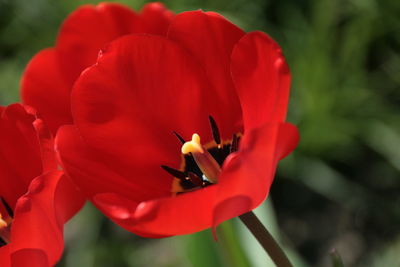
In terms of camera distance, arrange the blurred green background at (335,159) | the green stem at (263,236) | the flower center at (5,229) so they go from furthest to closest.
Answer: the blurred green background at (335,159) → the flower center at (5,229) → the green stem at (263,236)

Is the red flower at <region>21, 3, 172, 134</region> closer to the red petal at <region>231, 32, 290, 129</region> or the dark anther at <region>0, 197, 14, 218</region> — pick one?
the dark anther at <region>0, 197, 14, 218</region>

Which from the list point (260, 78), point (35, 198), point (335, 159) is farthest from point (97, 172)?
point (335, 159)

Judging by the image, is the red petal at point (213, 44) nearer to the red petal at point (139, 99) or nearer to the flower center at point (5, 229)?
the red petal at point (139, 99)

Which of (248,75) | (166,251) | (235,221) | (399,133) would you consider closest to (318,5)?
(399,133)

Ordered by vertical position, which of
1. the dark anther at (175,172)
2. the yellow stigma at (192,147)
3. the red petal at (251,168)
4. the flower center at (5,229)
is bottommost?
the flower center at (5,229)

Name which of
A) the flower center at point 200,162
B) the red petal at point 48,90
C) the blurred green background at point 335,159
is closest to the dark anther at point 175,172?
the flower center at point 200,162

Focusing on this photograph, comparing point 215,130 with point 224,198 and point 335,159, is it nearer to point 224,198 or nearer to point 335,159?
point 224,198

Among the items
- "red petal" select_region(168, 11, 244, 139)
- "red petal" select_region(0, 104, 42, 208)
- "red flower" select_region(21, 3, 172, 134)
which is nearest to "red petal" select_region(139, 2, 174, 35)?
"red flower" select_region(21, 3, 172, 134)
